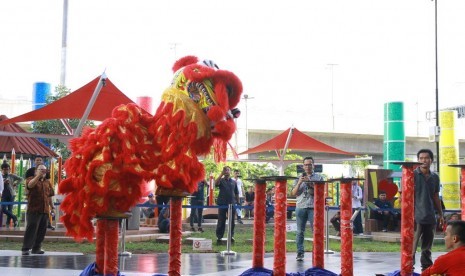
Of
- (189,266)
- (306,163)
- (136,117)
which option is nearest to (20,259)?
(189,266)

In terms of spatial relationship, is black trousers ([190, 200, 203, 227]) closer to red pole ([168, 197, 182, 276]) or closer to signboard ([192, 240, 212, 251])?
signboard ([192, 240, 212, 251])

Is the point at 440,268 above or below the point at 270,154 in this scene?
below

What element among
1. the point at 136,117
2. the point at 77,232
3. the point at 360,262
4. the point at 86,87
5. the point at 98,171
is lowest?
the point at 360,262

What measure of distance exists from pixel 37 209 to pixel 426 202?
19.3ft

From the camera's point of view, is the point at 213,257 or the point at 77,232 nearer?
the point at 77,232

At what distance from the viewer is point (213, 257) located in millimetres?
11070

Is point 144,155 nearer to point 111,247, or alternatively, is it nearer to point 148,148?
point 148,148

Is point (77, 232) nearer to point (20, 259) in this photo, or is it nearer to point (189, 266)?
point (189, 266)

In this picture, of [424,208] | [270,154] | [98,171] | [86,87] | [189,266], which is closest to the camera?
[98,171]

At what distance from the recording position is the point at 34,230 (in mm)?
10742

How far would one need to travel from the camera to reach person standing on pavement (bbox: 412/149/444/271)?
8102 mm

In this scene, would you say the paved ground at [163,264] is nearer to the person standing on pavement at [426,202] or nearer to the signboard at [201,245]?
the signboard at [201,245]

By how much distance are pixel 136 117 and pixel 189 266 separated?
4.27m

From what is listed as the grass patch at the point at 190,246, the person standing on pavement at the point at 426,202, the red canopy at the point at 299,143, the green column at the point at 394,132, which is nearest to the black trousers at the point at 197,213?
the grass patch at the point at 190,246
